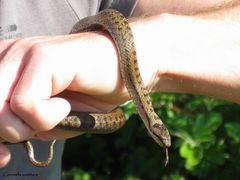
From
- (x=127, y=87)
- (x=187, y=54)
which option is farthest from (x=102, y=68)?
(x=187, y=54)

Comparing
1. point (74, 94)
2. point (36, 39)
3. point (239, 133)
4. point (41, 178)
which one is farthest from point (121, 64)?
point (239, 133)

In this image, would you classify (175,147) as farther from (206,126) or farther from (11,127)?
(11,127)

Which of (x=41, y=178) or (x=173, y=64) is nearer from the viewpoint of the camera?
(x=173, y=64)

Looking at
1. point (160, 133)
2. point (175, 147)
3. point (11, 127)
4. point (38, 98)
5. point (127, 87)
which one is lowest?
point (175, 147)

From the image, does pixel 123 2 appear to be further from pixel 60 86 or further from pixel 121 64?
pixel 60 86

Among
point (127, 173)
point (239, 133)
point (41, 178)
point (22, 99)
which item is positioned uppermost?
point (22, 99)

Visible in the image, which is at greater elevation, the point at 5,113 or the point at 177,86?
the point at 5,113

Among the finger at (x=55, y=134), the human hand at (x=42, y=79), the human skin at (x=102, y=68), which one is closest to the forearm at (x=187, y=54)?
the human skin at (x=102, y=68)
